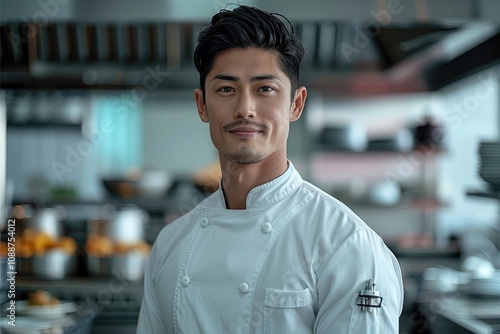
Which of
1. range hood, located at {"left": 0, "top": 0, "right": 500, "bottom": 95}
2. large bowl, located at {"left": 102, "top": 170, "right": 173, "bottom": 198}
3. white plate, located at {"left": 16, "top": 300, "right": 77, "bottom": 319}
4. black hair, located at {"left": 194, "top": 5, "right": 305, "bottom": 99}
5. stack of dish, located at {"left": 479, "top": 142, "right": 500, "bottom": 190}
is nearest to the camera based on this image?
black hair, located at {"left": 194, "top": 5, "right": 305, "bottom": 99}

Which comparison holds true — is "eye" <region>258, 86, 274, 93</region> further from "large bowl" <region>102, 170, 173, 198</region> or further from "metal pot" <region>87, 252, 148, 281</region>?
"large bowl" <region>102, 170, 173, 198</region>

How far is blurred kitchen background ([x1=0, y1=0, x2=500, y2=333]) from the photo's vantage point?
2258mm

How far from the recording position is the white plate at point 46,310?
2.24 m

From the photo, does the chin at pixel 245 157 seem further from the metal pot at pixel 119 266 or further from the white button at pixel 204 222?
the metal pot at pixel 119 266

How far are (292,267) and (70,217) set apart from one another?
4.34 meters

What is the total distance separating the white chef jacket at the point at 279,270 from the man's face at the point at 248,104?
0.11 m

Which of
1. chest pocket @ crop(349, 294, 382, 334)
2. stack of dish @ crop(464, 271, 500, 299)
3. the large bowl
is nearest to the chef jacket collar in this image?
chest pocket @ crop(349, 294, 382, 334)

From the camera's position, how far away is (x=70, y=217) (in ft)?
17.3

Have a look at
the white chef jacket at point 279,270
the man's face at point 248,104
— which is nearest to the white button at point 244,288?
the white chef jacket at point 279,270

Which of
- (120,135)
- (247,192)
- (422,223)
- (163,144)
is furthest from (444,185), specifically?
(247,192)

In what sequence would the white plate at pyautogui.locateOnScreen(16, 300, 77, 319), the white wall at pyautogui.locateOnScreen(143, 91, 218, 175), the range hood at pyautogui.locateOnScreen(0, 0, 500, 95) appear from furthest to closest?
the white wall at pyautogui.locateOnScreen(143, 91, 218, 175), the range hood at pyautogui.locateOnScreen(0, 0, 500, 95), the white plate at pyautogui.locateOnScreen(16, 300, 77, 319)

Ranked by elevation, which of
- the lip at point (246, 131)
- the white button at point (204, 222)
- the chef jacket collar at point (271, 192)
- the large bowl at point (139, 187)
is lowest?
the large bowl at point (139, 187)

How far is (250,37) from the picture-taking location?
4.06 ft

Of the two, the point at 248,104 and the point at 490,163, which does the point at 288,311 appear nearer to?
the point at 248,104
